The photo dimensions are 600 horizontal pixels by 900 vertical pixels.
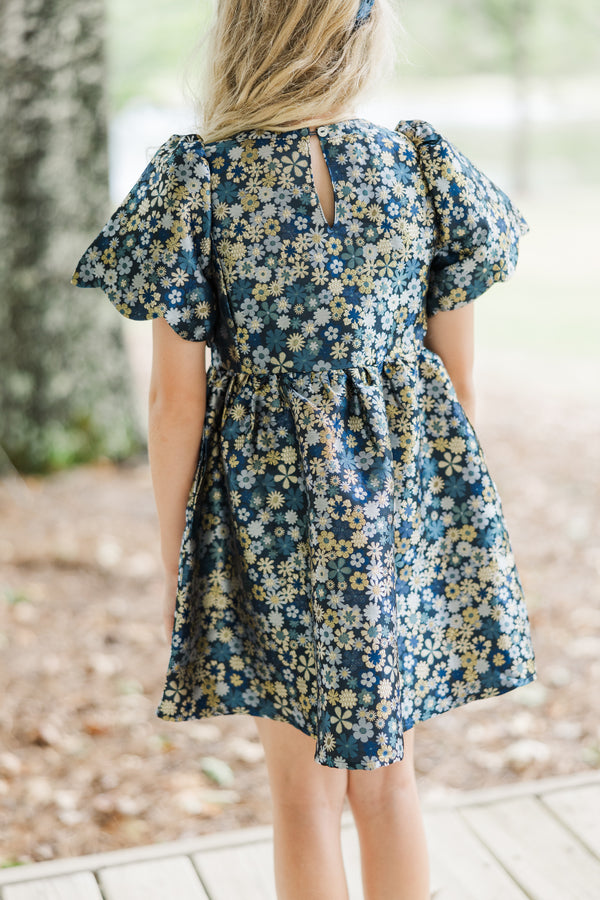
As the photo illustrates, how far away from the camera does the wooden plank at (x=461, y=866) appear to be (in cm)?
206

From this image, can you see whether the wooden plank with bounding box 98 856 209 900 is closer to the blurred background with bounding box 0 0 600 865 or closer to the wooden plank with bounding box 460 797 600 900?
the blurred background with bounding box 0 0 600 865

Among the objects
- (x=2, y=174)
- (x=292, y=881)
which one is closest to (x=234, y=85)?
(x=292, y=881)

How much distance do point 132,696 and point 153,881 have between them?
1.08 meters

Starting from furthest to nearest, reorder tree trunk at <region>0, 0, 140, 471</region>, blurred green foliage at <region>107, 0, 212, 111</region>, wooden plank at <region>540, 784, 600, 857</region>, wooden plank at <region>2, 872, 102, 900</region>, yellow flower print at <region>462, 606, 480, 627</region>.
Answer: blurred green foliage at <region>107, 0, 212, 111</region>, tree trunk at <region>0, 0, 140, 471</region>, wooden plank at <region>540, 784, 600, 857</region>, wooden plank at <region>2, 872, 102, 900</region>, yellow flower print at <region>462, 606, 480, 627</region>

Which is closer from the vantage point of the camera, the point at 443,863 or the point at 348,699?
the point at 348,699

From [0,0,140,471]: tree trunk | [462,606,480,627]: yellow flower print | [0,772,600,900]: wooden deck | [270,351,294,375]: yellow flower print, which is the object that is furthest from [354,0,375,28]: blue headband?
[0,0,140,471]: tree trunk

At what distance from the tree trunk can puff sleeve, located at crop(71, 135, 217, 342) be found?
326 centimetres

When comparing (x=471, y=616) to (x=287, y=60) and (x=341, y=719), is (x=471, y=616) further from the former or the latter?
(x=287, y=60)

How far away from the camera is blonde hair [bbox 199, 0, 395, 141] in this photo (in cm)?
143

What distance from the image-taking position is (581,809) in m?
2.30

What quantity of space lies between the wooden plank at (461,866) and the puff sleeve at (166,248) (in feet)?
4.33

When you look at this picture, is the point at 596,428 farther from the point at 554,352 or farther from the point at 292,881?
the point at 292,881

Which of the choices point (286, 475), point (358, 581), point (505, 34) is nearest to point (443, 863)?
point (358, 581)

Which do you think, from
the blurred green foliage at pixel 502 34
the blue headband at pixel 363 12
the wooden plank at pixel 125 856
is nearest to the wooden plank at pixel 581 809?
the wooden plank at pixel 125 856
